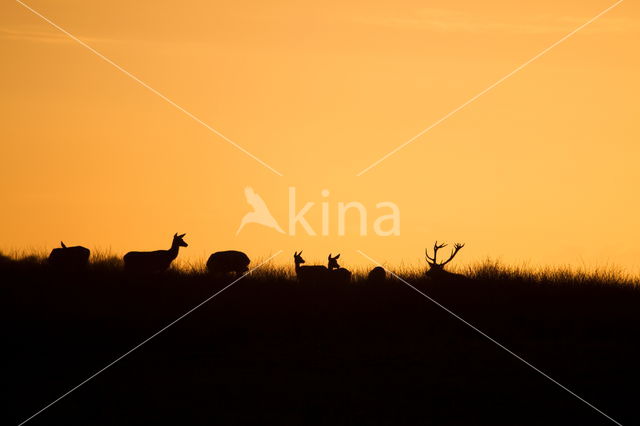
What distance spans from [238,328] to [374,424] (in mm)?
6654

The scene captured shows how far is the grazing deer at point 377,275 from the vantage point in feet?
76.3

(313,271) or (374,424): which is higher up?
(313,271)

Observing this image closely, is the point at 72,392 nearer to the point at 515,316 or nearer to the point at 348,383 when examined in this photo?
the point at 348,383

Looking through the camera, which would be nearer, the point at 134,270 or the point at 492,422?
the point at 492,422

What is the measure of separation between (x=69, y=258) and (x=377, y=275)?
25.7 ft

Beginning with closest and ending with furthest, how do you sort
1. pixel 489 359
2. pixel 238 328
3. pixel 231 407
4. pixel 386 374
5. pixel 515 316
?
pixel 231 407 → pixel 386 374 → pixel 489 359 → pixel 238 328 → pixel 515 316

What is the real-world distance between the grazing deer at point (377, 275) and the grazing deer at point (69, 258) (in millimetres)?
7335

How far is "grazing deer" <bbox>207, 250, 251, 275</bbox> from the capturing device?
24297 mm

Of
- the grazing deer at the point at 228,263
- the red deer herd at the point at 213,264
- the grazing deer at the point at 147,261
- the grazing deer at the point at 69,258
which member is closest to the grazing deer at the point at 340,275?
the red deer herd at the point at 213,264

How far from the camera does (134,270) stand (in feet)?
78.6

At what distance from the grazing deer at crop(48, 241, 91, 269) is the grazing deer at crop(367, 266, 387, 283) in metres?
7.34

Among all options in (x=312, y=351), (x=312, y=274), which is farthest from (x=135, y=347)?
(x=312, y=274)

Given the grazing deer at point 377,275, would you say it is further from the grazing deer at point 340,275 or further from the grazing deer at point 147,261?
the grazing deer at point 147,261

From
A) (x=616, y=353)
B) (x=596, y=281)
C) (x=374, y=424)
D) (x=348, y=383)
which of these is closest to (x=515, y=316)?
(x=616, y=353)
